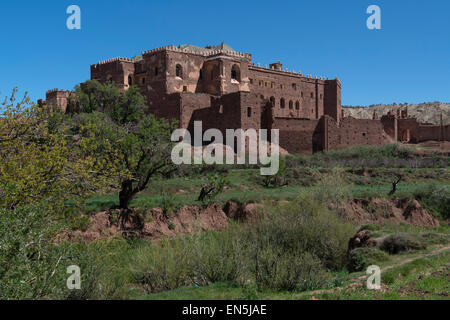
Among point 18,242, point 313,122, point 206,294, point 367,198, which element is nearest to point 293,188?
point 367,198

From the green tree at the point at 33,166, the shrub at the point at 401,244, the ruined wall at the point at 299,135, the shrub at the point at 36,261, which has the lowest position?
the shrub at the point at 401,244

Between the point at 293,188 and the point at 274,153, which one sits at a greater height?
the point at 274,153

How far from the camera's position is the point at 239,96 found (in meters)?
34.1

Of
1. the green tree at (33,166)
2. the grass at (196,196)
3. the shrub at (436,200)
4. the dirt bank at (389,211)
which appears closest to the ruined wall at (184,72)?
the grass at (196,196)

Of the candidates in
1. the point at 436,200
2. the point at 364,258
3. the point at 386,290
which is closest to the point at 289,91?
the point at 436,200

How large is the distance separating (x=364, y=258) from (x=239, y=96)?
23.2 metres

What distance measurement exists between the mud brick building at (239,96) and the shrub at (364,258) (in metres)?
21.7

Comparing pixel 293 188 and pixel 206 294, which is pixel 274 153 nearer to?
pixel 293 188

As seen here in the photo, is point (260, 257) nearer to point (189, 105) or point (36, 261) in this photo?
point (36, 261)

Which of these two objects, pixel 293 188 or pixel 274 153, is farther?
pixel 274 153

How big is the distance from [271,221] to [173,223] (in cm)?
580

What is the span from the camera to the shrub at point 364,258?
12078 mm

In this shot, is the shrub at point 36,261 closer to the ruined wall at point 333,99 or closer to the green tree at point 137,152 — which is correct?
the green tree at point 137,152

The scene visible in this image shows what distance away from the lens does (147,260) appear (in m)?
11.8
